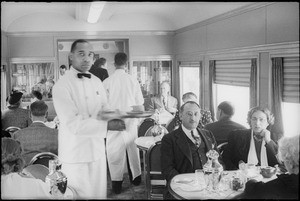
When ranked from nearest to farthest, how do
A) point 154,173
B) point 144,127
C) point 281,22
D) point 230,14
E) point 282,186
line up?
1. point 282,186
2. point 154,173
3. point 281,22
4. point 230,14
5. point 144,127

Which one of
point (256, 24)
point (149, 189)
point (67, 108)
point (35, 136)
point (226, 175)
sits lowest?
point (149, 189)

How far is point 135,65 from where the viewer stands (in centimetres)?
223

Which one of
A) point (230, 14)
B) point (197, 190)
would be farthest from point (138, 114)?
point (230, 14)

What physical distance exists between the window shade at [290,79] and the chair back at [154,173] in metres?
1.29

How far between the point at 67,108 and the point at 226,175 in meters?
1.53

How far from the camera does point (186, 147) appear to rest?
283cm

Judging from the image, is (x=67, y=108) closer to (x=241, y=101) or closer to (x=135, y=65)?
(x=135, y=65)

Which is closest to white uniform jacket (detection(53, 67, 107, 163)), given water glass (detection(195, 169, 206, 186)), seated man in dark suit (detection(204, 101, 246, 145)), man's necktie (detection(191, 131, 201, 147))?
water glass (detection(195, 169, 206, 186))

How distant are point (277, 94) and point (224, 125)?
0.67m

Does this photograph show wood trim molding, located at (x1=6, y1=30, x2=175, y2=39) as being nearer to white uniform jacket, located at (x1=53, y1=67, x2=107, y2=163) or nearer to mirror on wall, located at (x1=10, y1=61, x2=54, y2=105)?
mirror on wall, located at (x1=10, y1=61, x2=54, y2=105)

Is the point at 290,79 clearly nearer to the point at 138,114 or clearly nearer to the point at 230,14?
the point at 230,14

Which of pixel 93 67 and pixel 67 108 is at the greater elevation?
pixel 93 67

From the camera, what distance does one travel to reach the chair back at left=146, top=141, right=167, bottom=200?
3008 millimetres

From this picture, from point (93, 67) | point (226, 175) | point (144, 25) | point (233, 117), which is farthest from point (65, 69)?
point (233, 117)
